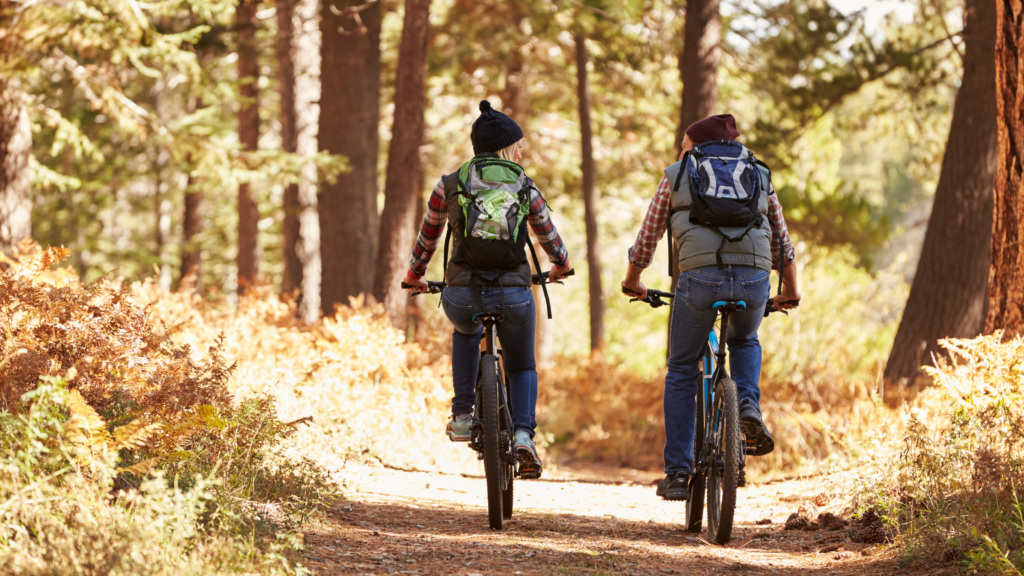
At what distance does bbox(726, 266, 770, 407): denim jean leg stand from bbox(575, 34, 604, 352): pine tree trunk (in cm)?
1249

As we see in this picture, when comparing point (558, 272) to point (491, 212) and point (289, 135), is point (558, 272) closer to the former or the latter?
point (491, 212)

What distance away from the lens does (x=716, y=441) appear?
469cm

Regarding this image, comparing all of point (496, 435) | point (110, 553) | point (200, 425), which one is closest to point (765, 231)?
point (496, 435)

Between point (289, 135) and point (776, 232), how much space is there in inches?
413

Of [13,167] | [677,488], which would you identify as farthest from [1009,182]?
[13,167]

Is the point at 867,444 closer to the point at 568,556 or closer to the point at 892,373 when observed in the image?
the point at 568,556

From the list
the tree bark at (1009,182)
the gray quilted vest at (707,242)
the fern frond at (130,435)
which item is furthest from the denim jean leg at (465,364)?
the tree bark at (1009,182)

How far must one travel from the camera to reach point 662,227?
4895mm

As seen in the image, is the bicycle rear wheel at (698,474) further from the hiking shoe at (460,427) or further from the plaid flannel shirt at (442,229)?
the hiking shoe at (460,427)

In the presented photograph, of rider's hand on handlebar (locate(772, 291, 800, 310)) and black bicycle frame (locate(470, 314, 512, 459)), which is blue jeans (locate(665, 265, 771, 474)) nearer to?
rider's hand on handlebar (locate(772, 291, 800, 310))

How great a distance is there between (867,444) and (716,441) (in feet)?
5.64

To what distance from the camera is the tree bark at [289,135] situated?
44.5ft

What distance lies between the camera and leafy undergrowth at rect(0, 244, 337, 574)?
3154 millimetres

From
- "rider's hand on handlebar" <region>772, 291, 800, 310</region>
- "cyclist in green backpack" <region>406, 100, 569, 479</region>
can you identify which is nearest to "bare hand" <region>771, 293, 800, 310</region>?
"rider's hand on handlebar" <region>772, 291, 800, 310</region>
